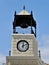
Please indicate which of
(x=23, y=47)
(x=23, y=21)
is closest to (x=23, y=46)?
(x=23, y=47)

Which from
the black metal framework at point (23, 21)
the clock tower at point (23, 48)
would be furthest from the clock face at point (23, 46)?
the black metal framework at point (23, 21)

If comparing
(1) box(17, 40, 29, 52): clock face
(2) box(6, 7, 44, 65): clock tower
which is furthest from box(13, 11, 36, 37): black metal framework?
(1) box(17, 40, 29, 52): clock face

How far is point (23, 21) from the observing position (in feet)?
76.3

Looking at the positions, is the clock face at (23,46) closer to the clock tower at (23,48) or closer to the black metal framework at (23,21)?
the clock tower at (23,48)

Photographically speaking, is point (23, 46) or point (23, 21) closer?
point (23, 46)

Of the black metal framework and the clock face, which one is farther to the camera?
the black metal framework

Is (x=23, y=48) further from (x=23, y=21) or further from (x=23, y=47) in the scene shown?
(x=23, y=21)

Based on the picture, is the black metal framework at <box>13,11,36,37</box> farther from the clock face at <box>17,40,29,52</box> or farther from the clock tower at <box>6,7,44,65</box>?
the clock face at <box>17,40,29,52</box>

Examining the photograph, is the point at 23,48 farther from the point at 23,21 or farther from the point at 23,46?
the point at 23,21

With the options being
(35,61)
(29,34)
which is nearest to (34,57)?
(35,61)

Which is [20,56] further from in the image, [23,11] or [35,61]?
[23,11]

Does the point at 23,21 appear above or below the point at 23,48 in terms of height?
above

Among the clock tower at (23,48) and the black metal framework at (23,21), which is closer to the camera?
the clock tower at (23,48)

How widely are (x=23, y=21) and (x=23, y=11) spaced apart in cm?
78
